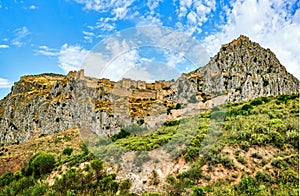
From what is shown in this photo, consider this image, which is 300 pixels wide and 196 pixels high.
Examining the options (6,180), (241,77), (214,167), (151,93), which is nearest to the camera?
(214,167)

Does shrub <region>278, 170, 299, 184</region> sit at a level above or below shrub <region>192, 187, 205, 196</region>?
above

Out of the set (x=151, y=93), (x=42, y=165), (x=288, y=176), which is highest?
(x=151, y=93)

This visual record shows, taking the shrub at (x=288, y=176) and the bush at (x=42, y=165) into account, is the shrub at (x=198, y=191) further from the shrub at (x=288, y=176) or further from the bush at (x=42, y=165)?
the bush at (x=42, y=165)

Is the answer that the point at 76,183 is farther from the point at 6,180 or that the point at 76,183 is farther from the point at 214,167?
the point at 6,180

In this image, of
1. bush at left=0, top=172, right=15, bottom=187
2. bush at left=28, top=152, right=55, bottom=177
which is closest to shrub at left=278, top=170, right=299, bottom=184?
bush at left=28, top=152, right=55, bottom=177

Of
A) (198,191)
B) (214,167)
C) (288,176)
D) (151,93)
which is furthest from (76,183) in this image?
(151,93)

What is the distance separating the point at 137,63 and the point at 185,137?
21.0ft

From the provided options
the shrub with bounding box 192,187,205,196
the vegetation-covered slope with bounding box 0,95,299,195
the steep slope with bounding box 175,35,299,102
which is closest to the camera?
the shrub with bounding box 192,187,205,196

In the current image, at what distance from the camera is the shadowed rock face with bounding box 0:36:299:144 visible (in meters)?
49.7

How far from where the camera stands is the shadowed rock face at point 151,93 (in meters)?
49.7

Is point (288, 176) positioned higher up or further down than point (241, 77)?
further down

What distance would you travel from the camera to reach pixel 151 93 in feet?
189

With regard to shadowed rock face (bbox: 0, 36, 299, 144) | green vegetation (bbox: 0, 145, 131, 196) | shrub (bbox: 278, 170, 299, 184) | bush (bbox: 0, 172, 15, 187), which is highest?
shadowed rock face (bbox: 0, 36, 299, 144)

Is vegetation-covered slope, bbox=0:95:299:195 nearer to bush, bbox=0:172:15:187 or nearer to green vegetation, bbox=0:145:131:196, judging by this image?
green vegetation, bbox=0:145:131:196
